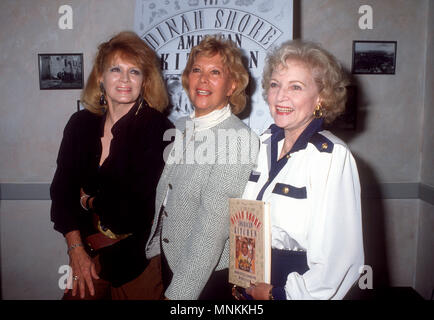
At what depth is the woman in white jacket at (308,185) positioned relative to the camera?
1340 mm

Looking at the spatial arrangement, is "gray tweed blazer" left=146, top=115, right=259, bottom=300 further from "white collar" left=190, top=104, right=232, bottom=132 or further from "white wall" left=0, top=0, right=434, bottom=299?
"white wall" left=0, top=0, right=434, bottom=299

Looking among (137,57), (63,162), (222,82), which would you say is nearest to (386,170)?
(222,82)

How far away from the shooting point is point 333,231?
132 cm

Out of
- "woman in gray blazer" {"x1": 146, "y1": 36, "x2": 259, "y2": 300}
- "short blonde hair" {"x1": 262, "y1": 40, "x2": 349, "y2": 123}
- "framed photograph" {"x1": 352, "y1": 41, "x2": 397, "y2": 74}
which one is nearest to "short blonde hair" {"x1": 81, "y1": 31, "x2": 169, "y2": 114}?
"woman in gray blazer" {"x1": 146, "y1": 36, "x2": 259, "y2": 300}

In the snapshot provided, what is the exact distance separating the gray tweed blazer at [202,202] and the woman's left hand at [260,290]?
0.22 m

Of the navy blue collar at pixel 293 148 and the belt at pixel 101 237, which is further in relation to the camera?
the belt at pixel 101 237

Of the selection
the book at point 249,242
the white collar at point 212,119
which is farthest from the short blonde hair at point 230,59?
the book at point 249,242

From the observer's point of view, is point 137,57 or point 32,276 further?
point 32,276

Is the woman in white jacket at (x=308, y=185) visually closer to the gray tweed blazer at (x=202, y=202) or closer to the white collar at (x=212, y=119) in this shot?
the gray tweed blazer at (x=202, y=202)

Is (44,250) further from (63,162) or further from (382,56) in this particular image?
(382,56)

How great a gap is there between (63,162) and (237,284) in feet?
3.94

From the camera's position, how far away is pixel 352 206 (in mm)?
1341

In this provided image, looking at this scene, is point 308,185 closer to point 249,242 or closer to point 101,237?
point 249,242

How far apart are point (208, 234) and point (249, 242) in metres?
0.20
